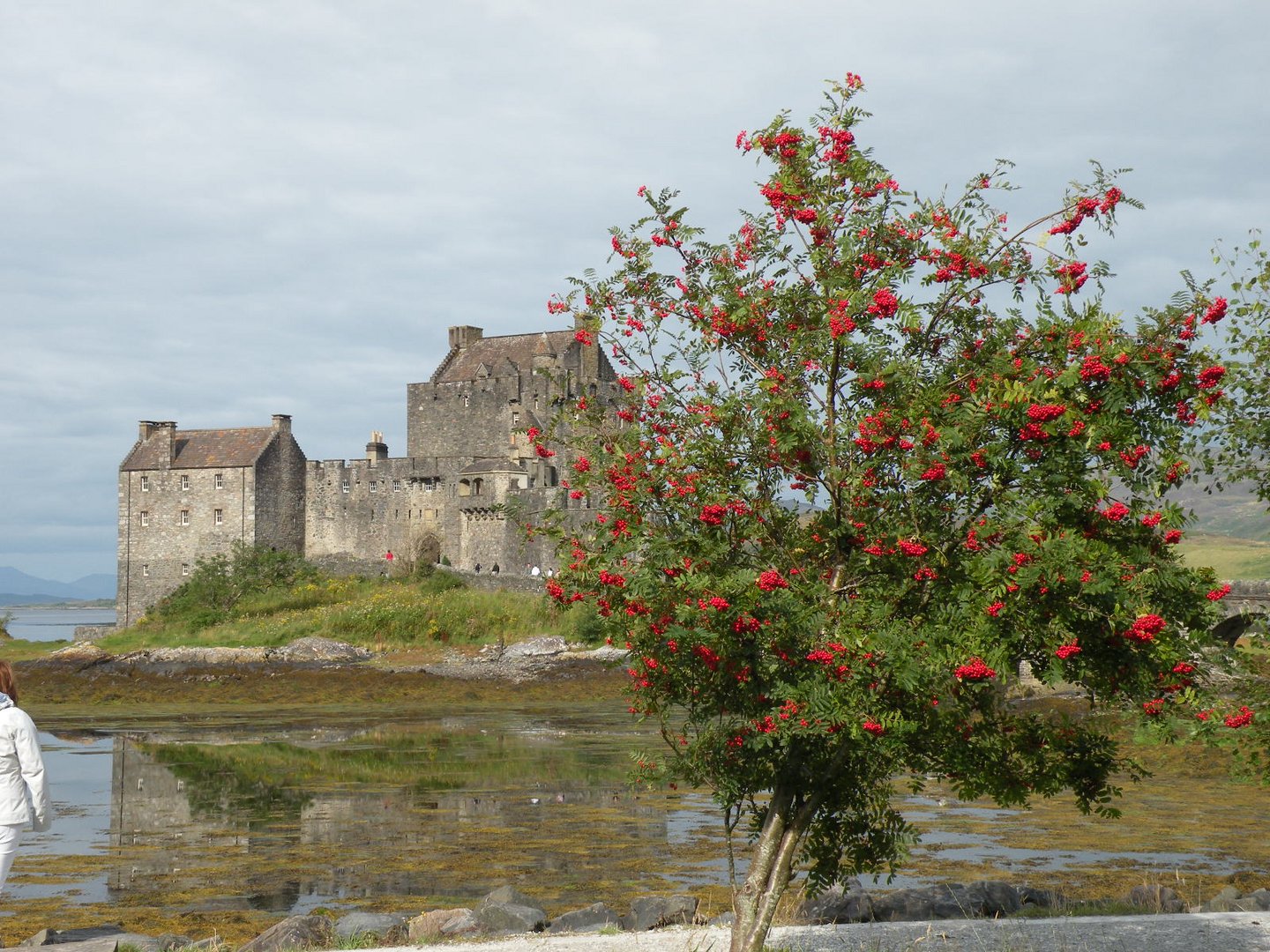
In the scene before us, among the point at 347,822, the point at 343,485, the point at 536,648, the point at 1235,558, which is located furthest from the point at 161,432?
the point at 1235,558

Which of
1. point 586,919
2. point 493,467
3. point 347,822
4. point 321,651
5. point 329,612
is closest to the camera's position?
point 586,919

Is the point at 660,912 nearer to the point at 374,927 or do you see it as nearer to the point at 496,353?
the point at 374,927

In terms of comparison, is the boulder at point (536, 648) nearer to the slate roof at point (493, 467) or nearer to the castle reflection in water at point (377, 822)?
the slate roof at point (493, 467)

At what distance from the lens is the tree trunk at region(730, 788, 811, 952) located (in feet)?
28.2

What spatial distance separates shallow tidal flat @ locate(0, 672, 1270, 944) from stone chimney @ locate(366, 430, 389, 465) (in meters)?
41.8

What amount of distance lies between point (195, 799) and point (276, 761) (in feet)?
16.6

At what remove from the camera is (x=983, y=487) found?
7828mm

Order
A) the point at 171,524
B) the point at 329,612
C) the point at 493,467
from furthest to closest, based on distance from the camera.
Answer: the point at 171,524
the point at 493,467
the point at 329,612

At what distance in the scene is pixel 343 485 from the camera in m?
71.4

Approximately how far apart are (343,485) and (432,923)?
61.6 metres

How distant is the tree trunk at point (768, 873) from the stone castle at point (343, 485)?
2237 inches

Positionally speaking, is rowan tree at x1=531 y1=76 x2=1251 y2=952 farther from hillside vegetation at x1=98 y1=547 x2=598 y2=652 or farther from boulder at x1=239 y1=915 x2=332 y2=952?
hillside vegetation at x1=98 y1=547 x2=598 y2=652

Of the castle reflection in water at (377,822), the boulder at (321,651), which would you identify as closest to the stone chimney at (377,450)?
the boulder at (321,651)

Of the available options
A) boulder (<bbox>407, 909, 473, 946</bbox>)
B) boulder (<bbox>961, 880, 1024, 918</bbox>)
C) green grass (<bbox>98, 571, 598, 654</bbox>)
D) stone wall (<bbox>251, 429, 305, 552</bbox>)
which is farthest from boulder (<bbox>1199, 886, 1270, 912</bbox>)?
stone wall (<bbox>251, 429, 305, 552</bbox>)
